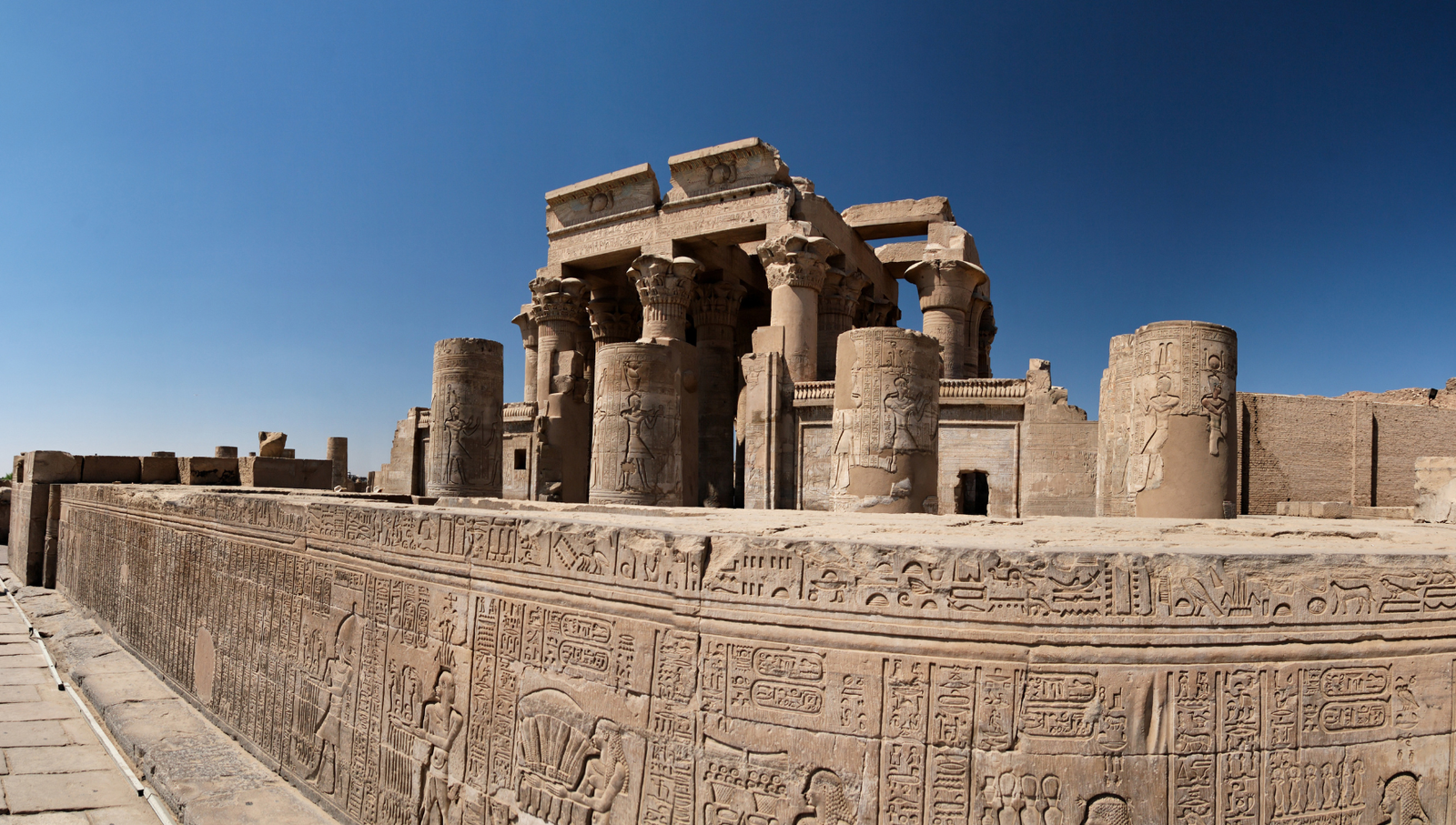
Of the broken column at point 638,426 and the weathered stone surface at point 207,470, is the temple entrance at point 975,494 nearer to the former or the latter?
the broken column at point 638,426

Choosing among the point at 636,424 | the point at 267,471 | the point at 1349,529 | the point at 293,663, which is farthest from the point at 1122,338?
the point at 267,471

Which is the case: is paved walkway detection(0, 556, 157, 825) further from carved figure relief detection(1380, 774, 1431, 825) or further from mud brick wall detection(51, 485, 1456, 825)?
carved figure relief detection(1380, 774, 1431, 825)

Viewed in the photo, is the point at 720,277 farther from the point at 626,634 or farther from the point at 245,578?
the point at 626,634

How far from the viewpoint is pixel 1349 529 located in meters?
4.26

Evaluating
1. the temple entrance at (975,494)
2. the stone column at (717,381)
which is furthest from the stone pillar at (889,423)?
the stone column at (717,381)

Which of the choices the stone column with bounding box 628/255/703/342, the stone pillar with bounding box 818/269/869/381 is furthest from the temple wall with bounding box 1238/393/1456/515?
the stone column with bounding box 628/255/703/342

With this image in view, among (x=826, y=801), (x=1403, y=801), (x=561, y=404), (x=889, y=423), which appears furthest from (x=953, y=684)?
(x=561, y=404)

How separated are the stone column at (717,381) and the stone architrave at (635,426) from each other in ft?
20.7

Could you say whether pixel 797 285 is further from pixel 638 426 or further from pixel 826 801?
pixel 826 801

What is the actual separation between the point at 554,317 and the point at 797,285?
571 centimetres

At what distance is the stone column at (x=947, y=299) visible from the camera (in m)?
15.5

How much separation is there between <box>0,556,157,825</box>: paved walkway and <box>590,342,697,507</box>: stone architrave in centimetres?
485

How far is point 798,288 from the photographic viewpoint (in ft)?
44.4

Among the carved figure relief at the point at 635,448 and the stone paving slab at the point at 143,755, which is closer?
the stone paving slab at the point at 143,755
